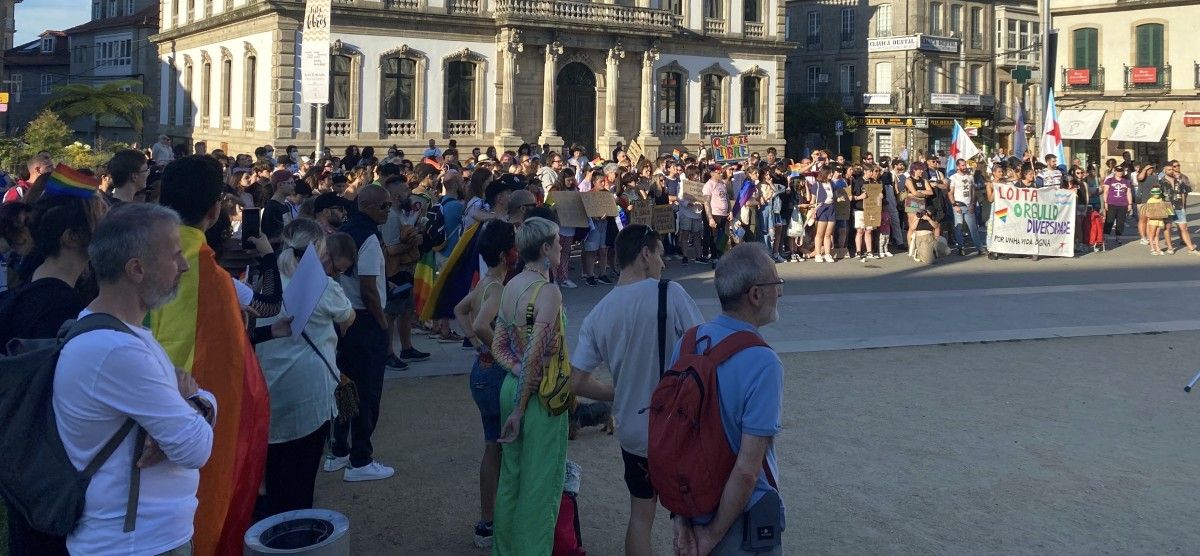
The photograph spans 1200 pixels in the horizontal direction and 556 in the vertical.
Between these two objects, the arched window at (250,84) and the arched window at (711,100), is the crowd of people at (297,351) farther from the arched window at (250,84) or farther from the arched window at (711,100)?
the arched window at (711,100)

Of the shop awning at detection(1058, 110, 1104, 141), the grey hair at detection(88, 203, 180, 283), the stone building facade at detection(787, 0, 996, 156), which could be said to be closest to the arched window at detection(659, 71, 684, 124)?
the shop awning at detection(1058, 110, 1104, 141)

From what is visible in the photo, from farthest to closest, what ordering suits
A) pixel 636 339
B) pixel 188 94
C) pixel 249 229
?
1. pixel 188 94
2. pixel 249 229
3. pixel 636 339

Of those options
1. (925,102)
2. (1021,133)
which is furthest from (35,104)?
(1021,133)

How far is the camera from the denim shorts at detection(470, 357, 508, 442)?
18.8 ft

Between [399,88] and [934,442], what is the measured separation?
2990cm

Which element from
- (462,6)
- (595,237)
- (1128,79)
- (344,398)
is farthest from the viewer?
(1128,79)

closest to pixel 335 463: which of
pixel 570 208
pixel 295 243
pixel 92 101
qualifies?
pixel 295 243

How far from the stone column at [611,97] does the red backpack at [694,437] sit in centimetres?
3538

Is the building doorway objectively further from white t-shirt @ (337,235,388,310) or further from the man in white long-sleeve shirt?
the man in white long-sleeve shirt

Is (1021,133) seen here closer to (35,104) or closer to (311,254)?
(311,254)

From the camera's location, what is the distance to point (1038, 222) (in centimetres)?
2036

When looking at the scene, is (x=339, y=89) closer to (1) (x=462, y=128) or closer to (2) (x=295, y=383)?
(1) (x=462, y=128)

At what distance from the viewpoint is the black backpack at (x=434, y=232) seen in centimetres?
1109

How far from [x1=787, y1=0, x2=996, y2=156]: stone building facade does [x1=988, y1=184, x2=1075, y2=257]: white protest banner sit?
115 feet
